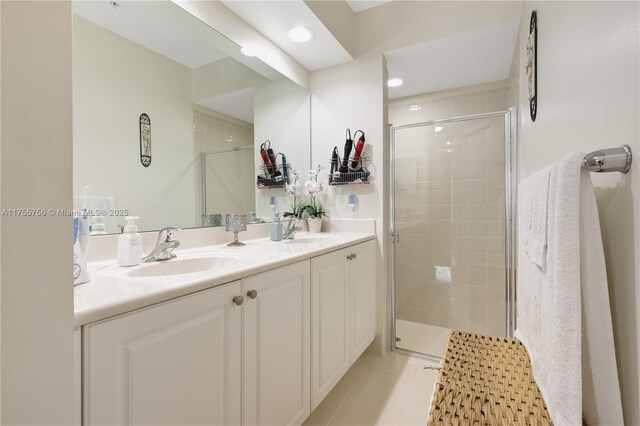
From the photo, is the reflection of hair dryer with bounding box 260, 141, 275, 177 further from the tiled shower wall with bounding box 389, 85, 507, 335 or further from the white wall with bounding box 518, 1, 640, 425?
the white wall with bounding box 518, 1, 640, 425

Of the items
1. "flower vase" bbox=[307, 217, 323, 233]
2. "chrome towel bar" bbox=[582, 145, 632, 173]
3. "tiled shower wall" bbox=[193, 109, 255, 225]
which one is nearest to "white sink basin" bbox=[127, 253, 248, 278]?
"tiled shower wall" bbox=[193, 109, 255, 225]

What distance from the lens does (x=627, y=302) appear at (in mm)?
578

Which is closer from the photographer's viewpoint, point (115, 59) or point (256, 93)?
point (115, 59)

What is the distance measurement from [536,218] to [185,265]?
1293mm

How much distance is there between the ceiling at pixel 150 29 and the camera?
1.18 meters

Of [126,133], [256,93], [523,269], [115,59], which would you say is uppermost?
[256,93]

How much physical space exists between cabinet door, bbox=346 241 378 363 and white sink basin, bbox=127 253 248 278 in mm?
690

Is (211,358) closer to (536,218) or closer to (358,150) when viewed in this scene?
(536,218)

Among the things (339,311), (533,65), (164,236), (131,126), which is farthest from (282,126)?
(533,65)

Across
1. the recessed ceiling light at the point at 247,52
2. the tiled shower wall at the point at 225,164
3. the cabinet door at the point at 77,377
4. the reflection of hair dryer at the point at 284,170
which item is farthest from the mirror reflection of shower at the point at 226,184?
the cabinet door at the point at 77,377

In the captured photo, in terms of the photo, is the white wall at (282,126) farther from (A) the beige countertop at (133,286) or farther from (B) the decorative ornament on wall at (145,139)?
(A) the beige countertop at (133,286)

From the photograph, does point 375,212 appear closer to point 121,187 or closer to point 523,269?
point 523,269

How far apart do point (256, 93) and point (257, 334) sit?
1580 mm

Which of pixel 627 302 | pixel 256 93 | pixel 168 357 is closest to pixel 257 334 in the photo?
pixel 168 357
